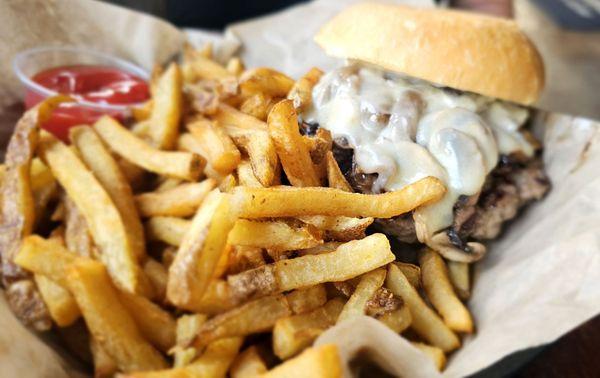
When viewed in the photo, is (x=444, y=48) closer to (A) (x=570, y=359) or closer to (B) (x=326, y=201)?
(B) (x=326, y=201)

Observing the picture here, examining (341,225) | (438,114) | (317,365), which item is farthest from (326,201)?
(438,114)

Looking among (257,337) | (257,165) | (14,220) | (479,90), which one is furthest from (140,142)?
(479,90)

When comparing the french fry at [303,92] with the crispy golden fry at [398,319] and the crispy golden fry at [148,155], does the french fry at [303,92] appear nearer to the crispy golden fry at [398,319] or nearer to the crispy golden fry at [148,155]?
the crispy golden fry at [148,155]

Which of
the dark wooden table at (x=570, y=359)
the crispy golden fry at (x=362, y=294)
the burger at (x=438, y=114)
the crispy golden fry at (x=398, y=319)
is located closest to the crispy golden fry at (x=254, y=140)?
the burger at (x=438, y=114)

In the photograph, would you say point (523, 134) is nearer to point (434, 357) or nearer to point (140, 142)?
point (434, 357)

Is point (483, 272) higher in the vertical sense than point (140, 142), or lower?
lower

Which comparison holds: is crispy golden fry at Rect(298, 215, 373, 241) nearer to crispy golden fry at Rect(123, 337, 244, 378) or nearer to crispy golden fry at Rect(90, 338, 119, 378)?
crispy golden fry at Rect(123, 337, 244, 378)
